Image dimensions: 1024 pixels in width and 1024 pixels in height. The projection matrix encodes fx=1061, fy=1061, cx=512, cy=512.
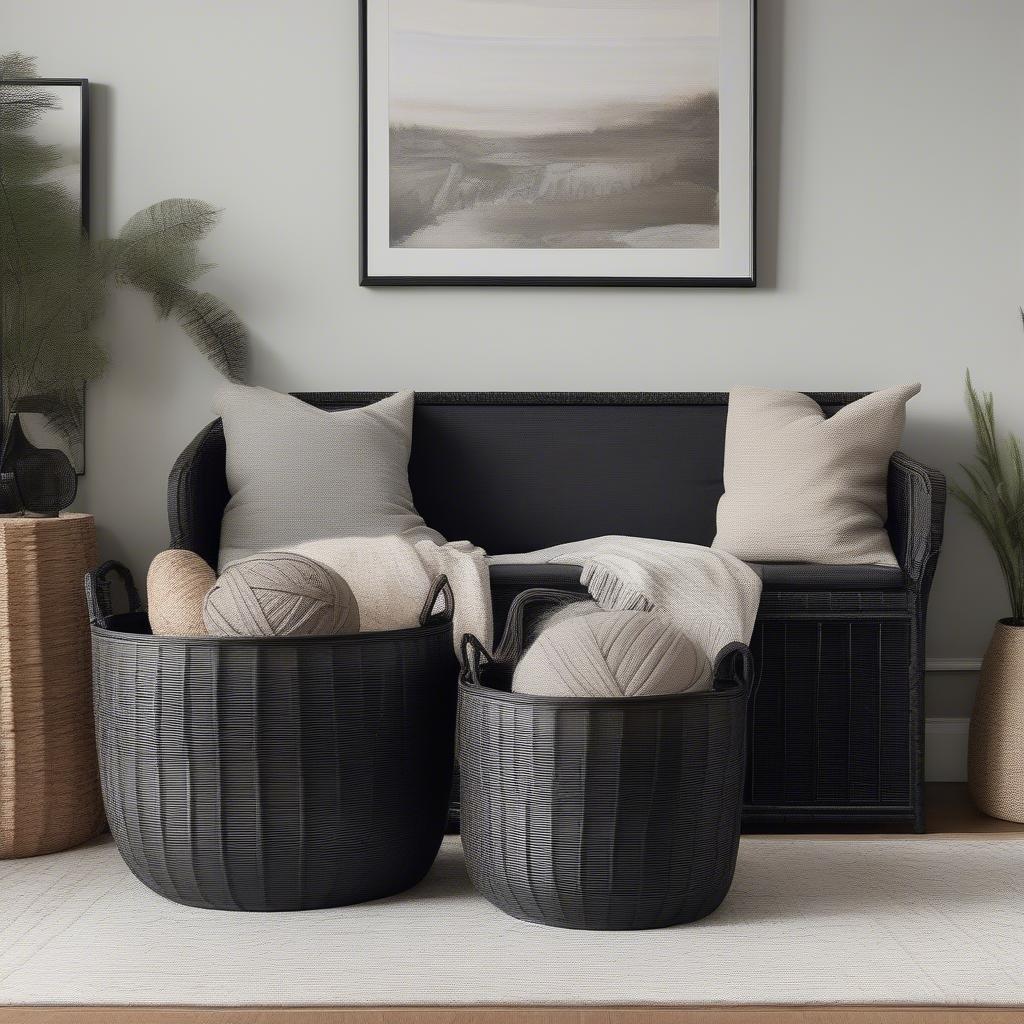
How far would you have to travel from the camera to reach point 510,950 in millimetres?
1462

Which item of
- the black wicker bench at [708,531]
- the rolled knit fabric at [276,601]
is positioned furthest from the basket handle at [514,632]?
the black wicker bench at [708,531]

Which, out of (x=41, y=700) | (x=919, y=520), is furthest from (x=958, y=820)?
(x=41, y=700)

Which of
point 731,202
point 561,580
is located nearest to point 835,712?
point 561,580

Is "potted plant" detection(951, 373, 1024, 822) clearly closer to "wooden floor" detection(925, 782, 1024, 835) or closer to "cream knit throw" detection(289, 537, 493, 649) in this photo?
"wooden floor" detection(925, 782, 1024, 835)

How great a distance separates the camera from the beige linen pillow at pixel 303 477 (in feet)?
7.45

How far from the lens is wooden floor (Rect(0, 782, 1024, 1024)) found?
4.20ft

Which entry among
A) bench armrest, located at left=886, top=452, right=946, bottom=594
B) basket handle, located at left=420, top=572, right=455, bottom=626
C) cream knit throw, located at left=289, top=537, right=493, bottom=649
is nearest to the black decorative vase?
cream knit throw, located at left=289, top=537, right=493, bottom=649

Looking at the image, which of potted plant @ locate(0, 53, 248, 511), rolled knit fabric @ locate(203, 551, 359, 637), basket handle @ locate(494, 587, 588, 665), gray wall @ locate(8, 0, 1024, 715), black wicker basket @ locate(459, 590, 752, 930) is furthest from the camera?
gray wall @ locate(8, 0, 1024, 715)

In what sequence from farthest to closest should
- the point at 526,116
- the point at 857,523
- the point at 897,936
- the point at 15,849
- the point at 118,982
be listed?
1. the point at 526,116
2. the point at 857,523
3. the point at 15,849
4. the point at 897,936
5. the point at 118,982

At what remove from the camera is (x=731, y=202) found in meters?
2.65

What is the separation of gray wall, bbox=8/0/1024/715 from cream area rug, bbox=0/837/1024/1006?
1137 millimetres

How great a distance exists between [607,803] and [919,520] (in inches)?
40.7

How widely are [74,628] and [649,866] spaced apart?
1226 mm

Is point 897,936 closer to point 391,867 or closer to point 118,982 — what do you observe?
point 391,867
